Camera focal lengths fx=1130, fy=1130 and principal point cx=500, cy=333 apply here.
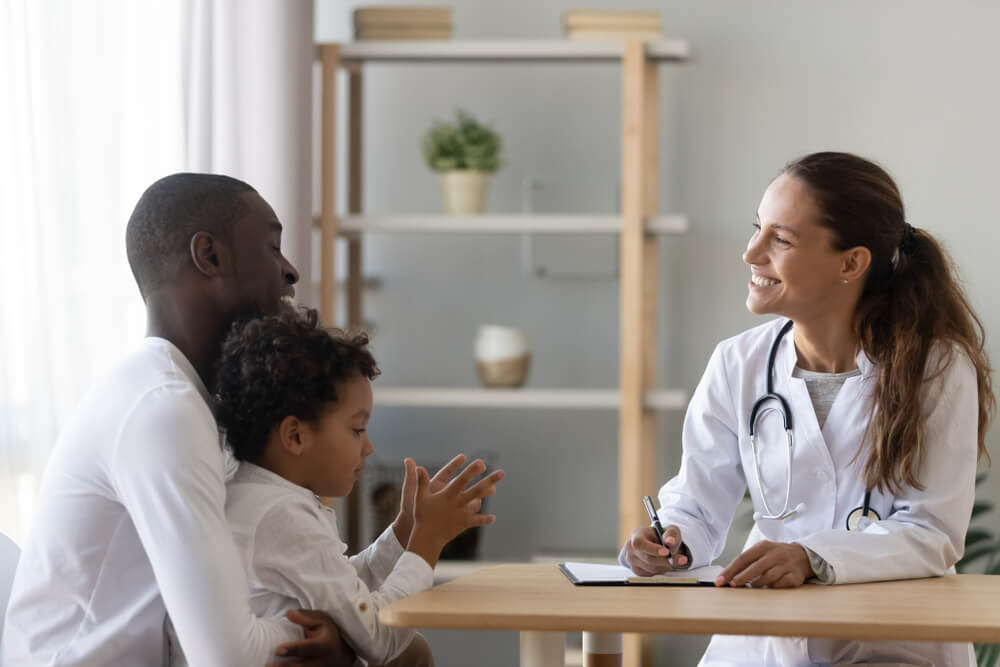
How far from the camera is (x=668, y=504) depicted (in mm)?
1861

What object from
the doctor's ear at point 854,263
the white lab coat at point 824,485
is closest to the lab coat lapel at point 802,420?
the white lab coat at point 824,485

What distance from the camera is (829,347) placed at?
5.97 ft

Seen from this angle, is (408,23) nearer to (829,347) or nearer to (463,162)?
(463,162)

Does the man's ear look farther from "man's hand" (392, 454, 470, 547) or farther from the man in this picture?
"man's hand" (392, 454, 470, 547)

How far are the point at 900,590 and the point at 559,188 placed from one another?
6.94 ft

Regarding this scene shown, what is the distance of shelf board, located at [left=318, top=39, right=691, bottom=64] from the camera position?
2.97 metres

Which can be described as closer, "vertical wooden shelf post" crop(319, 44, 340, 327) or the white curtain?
the white curtain

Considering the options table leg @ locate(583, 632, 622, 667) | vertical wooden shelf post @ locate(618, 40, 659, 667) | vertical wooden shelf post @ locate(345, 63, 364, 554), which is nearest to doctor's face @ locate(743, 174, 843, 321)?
table leg @ locate(583, 632, 622, 667)

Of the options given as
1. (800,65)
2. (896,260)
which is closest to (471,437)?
(800,65)

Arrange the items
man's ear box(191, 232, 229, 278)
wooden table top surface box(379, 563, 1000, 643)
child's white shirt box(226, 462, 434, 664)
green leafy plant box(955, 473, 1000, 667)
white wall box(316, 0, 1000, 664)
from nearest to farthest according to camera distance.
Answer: wooden table top surface box(379, 563, 1000, 643) < child's white shirt box(226, 462, 434, 664) < man's ear box(191, 232, 229, 278) < green leafy plant box(955, 473, 1000, 667) < white wall box(316, 0, 1000, 664)

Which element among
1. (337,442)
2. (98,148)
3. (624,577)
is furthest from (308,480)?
(98,148)

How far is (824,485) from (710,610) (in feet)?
1.85

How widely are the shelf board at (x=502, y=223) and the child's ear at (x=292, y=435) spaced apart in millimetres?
1653

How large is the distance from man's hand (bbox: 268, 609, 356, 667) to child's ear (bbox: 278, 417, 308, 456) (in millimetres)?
198
